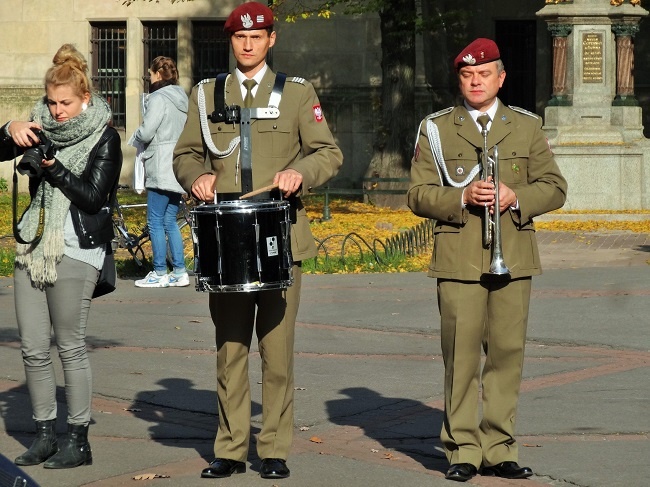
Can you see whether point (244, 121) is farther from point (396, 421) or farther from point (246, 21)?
point (396, 421)

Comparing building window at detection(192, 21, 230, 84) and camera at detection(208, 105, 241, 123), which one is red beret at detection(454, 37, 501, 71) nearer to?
camera at detection(208, 105, 241, 123)

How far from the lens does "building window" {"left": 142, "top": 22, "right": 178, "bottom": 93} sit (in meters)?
29.5

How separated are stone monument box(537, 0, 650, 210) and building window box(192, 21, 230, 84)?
9090mm

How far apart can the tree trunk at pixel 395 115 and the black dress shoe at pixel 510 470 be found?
1762cm

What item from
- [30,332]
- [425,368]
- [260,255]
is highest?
[260,255]

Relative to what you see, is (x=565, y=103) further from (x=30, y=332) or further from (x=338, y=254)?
(x=30, y=332)

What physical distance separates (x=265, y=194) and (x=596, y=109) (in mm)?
16354

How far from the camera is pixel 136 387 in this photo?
888cm

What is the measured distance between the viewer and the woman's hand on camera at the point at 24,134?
662 cm

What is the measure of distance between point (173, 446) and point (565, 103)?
1583 centimetres

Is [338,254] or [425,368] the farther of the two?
[338,254]

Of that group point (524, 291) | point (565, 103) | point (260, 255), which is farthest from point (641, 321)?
point (565, 103)

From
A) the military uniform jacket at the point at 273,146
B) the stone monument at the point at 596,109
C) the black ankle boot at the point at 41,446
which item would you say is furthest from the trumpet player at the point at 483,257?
the stone monument at the point at 596,109

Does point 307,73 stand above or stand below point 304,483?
above
